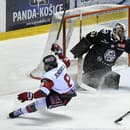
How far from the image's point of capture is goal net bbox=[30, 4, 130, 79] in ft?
27.7

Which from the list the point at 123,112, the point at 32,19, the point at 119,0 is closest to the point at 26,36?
the point at 32,19

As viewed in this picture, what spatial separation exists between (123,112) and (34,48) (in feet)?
12.4

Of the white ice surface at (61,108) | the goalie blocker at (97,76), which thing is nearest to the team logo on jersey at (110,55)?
the goalie blocker at (97,76)

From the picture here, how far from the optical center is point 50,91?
6684mm

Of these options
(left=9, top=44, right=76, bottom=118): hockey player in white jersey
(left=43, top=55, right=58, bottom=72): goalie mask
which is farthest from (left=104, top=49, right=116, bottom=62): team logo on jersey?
(left=43, top=55, right=58, bottom=72): goalie mask

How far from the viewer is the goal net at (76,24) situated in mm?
8453

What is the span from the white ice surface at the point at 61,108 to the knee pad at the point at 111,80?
0.34 ft

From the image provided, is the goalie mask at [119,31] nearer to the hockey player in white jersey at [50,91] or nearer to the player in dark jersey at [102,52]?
the player in dark jersey at [102,52]

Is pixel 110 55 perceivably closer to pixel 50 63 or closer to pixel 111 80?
pixel 111 80

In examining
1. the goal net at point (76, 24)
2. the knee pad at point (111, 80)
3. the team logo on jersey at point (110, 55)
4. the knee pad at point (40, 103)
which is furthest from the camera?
the goal net at point (76, 24)

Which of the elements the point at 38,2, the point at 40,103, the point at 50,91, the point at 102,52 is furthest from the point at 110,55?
the point at 38,2

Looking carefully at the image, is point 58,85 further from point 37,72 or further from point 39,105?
point 37,72

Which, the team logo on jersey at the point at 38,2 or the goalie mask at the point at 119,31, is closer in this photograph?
the goalie mask at the point at 119,31

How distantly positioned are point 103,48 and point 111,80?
41cm
